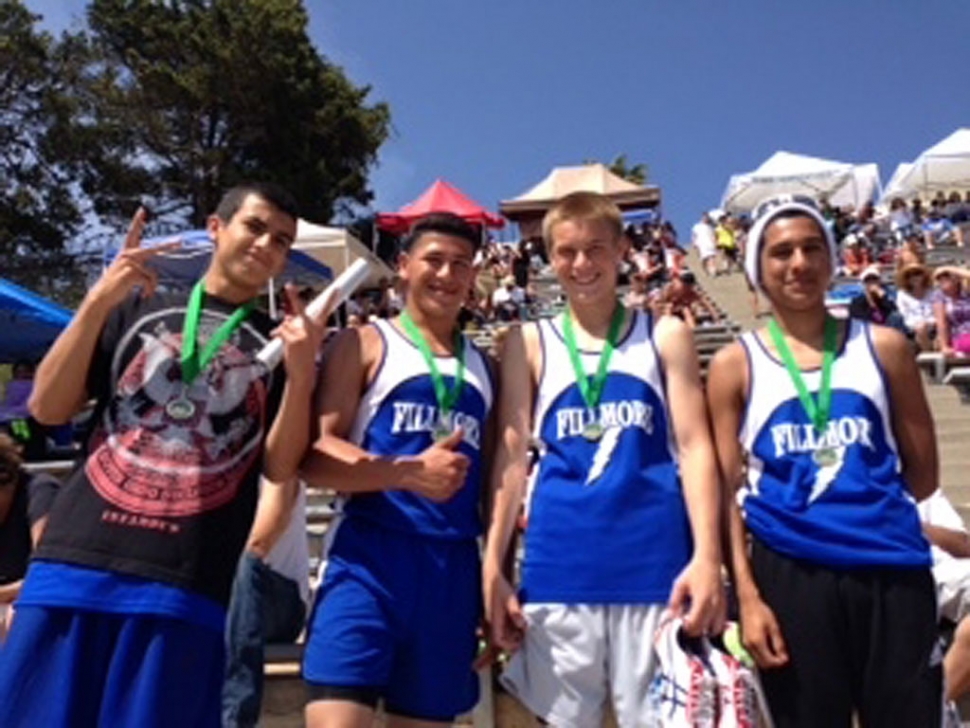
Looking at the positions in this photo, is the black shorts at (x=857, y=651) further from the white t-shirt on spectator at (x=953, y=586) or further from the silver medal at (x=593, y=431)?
the white t-shirt on spectator at (x=953, y=586)

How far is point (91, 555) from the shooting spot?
2.29 meters

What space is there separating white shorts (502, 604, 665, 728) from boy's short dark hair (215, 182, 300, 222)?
143 centimetres

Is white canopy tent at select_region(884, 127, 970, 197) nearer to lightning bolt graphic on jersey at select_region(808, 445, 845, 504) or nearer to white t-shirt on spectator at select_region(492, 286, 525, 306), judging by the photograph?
white t-shirt on spectator at select_region(492, 286, 525, 306)

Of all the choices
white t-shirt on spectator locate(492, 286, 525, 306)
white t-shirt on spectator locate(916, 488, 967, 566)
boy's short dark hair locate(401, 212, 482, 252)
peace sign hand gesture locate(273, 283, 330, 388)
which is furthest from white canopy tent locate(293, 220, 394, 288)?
peace sign hand gesture locate(273, 283, 330, 388)

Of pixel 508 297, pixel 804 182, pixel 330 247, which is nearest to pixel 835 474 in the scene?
pixel 330 247

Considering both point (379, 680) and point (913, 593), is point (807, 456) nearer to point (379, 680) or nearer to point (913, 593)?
point (913, 593)

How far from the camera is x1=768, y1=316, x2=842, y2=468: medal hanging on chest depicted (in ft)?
8.05

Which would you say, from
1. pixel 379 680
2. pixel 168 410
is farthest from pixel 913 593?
pixel 168 410

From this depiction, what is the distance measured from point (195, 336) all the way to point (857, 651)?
1.98 m

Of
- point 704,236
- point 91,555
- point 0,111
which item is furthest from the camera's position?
point 0,111

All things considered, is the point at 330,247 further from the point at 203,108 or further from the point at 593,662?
the point at 203,108

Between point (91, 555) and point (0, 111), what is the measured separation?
101 feet

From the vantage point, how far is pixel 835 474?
96.1 inches

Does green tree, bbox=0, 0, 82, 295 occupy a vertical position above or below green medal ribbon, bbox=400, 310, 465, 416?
above
